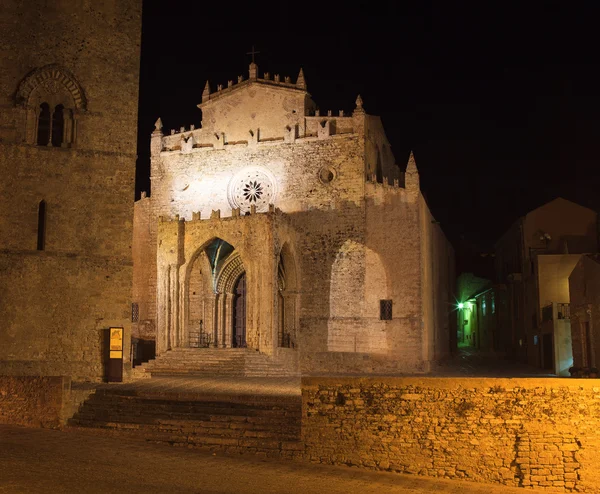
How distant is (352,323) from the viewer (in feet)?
96.2

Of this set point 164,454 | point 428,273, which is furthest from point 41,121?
point 428,273

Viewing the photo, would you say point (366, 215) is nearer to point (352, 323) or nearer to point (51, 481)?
point (352, 323)

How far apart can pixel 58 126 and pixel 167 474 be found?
1349 cm

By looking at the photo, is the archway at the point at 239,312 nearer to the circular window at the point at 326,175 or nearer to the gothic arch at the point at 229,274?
the gothic arch at the point at 229,274

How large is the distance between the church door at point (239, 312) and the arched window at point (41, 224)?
1141 cm

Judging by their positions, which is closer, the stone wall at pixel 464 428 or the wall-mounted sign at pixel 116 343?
A: the stone wall at pixel 464 428

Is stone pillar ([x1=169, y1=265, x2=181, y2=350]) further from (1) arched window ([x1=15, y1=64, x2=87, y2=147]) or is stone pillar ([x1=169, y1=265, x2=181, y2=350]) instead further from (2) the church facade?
(1) arched window ([x1=15, y1=64, x2=87, y2=147])

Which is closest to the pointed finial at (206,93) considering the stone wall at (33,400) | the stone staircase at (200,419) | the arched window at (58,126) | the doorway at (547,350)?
the arched window at (58,126)

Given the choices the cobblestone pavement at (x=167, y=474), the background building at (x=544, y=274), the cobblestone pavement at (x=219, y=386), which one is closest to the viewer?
the cobblestone pavement at (x=167, y=474)

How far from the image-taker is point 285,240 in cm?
2831

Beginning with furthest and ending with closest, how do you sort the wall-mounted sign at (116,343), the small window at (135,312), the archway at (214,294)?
the small window at (135,312), the archway at (214,294), the wall-mounted sign at (116,343)

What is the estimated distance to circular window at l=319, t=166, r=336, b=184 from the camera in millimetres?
30531

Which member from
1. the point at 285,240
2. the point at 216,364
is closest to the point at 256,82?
the point at 285,240

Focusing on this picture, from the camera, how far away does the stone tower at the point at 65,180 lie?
20578 millimetres
